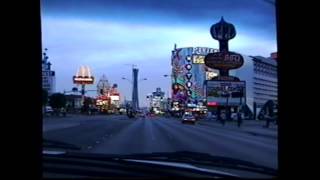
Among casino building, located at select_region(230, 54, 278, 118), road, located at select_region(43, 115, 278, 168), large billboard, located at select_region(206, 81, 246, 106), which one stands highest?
large billboard, located at select_region(206, 81, 246, 106)

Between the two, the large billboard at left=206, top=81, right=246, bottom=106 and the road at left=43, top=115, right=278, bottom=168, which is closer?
the road at left=43, top=115, right=278, bottom=168

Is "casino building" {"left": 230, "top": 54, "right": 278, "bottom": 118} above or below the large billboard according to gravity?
below

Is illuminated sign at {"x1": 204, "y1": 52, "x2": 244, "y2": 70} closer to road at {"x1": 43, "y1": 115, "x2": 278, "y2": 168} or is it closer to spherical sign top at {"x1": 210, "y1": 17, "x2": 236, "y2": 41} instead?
road at {"x1": 43, "y1": 115, "x2": 278, "y2": 168}

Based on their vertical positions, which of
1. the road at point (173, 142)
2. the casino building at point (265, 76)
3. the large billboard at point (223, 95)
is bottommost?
the road at point (173, 142)

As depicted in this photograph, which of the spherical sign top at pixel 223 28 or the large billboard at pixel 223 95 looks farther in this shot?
the large billboard at pixel 223 95

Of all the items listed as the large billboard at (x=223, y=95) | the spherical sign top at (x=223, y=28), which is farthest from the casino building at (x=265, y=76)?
the large billboard at (x=223, y=95)

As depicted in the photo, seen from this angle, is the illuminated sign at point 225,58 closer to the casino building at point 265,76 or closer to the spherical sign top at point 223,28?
the casino building at point 265,76

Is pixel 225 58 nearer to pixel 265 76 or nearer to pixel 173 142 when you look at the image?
pixel 173 142

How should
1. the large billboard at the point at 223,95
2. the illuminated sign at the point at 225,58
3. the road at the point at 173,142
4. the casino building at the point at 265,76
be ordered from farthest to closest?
the large billboard at the point at 223,95 < the road at the point at 173,142 < the illuminated sign at the point at 225,58 < the casino building at the point at 265,76

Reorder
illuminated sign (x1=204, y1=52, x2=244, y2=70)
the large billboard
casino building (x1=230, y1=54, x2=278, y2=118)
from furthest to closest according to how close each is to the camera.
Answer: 1. the large billboard
2. illuminated sign (x1=204, y1=52, x2=244, y2=70)
3. casino building (x1=230, y1=54, x2=278, y2=118)

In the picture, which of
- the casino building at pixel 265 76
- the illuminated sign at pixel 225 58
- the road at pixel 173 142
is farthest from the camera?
the road at pixel 173 142

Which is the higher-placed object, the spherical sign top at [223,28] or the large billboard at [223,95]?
the large billboard at [223,95]

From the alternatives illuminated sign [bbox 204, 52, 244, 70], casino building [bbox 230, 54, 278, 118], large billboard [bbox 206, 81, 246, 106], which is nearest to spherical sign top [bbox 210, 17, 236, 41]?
Answer: casino building [bbox 230, 54, 278, 118]

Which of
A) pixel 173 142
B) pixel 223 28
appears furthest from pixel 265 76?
pixel 173 142
